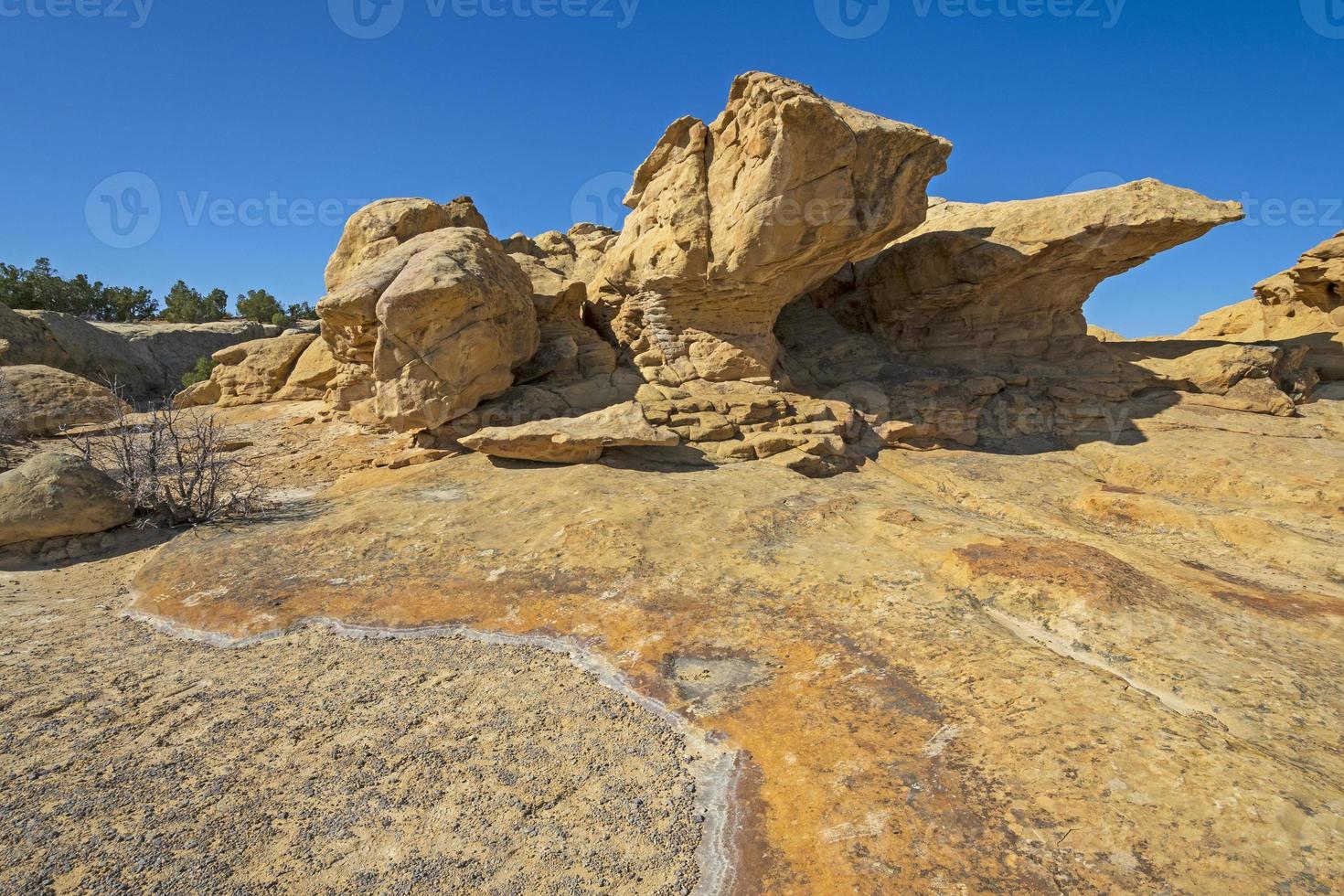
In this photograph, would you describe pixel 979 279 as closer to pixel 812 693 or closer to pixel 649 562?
pixel 649 562

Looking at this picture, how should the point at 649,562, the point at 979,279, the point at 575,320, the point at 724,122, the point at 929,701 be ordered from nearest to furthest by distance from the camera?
the point at 929,701 < the point at 649,562 < the point at 724,122 < the point at 575,320 < the point at 979,279

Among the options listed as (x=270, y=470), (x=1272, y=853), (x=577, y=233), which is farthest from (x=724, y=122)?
(x=1272, y=853)

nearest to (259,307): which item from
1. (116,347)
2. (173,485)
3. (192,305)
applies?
(192,305)

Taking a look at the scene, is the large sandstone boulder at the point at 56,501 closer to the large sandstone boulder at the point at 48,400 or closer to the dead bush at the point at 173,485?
the dead bush at the point at 173,485

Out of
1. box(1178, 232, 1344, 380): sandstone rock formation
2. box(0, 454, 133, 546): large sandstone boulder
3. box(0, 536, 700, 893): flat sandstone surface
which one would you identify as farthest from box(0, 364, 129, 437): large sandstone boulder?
box(1178, 232, 1344, 380): sandstone rock formation

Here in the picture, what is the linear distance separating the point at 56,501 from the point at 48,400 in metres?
8.37

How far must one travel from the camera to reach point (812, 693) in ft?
15.1

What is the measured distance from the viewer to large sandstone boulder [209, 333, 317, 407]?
53.7ft

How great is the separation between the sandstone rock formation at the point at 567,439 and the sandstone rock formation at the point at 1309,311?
1813cm

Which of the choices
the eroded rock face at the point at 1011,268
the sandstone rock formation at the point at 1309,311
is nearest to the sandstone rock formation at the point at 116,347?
the eroded rock face at the point at 1011,268

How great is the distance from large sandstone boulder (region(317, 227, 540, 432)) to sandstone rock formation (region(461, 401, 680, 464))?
1.41 m

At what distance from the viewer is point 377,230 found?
13398 mm

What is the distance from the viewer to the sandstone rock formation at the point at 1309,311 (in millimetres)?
16203

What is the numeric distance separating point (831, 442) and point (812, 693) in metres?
7.21
